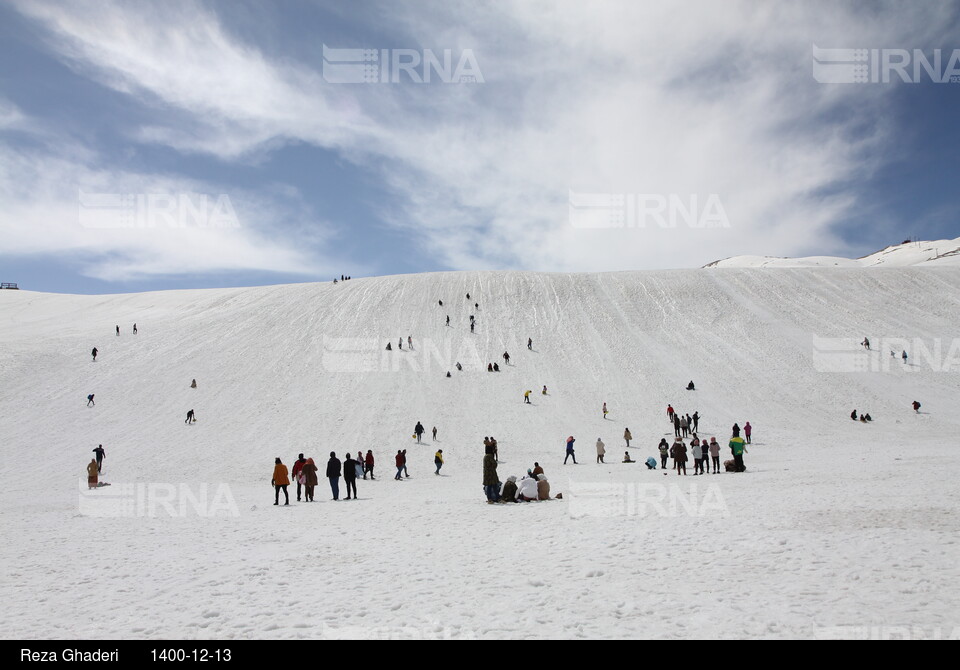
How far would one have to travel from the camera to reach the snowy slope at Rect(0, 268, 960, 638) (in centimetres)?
677

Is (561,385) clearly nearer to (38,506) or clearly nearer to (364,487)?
Answer: (364,487)

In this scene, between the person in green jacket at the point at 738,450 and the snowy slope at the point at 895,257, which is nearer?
the person in green jacket at the point at 738,450

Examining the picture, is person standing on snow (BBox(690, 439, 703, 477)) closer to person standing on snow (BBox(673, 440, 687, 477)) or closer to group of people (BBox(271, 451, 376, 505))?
person standing on snow (BBox(673, 440, 687, 477))

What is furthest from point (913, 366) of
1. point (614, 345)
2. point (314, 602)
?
point (314, 602)

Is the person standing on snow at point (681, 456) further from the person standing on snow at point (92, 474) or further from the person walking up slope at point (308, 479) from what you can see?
the person standing on snow at point (92, 474)

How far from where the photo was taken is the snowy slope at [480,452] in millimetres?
6770

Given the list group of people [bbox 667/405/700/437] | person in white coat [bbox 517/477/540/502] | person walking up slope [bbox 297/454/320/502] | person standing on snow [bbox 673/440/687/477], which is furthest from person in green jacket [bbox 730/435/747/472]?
person walking up slope [bbox 297/454/320/502]

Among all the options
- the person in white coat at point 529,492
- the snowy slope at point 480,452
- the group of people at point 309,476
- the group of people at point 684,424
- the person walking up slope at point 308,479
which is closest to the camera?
the snowy slope at point 480,452

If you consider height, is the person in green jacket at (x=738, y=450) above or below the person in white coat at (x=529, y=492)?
above

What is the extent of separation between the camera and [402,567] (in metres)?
8.75

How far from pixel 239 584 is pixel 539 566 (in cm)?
454

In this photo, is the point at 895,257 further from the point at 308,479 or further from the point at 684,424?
the point at 308,479

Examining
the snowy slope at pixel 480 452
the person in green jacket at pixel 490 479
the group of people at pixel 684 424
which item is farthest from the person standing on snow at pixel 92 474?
the group of people at pixel 684 424

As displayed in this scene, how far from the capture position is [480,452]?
98.9 ft
